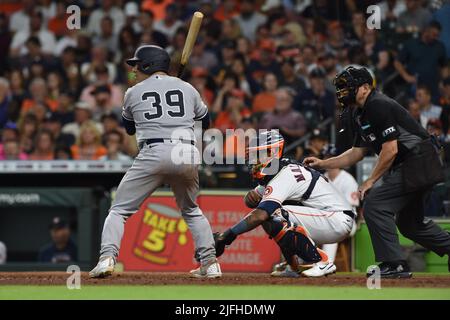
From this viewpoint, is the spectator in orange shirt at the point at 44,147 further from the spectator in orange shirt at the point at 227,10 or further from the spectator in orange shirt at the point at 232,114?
the spectator in orange shirt at the point at 227,10

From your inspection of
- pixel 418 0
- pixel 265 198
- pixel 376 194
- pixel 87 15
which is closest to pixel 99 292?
pixel 265 198

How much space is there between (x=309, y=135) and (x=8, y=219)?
13.8 feet

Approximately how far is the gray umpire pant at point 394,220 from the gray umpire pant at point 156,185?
140cm

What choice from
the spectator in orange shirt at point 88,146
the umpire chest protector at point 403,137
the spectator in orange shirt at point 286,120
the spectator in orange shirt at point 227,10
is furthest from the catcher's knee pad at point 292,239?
the spectator in orange shirt at point 227,10

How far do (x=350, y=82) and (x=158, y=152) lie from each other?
1.76m

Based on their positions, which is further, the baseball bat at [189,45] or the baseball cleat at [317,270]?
the baseball bat at [189,45]

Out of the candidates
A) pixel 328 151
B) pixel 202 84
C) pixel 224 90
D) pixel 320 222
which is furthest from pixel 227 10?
pixel 320 222

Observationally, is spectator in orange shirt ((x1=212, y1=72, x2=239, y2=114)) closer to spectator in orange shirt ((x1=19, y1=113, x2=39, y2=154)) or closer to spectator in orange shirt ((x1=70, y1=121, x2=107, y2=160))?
spectator in orange shirt ((x1=70, y1=121, x2=107, y2=160))

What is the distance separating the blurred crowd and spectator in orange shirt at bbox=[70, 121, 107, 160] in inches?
0.6

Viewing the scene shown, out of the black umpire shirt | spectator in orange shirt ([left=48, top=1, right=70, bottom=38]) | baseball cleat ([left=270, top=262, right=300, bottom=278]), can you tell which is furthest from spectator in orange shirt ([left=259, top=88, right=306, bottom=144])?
the black umpire shirt

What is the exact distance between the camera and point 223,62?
675 inches

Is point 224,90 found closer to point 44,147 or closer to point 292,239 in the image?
point 44,147

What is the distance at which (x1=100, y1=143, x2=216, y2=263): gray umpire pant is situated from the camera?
356 inches

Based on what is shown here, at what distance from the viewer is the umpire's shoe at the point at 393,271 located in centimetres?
926
